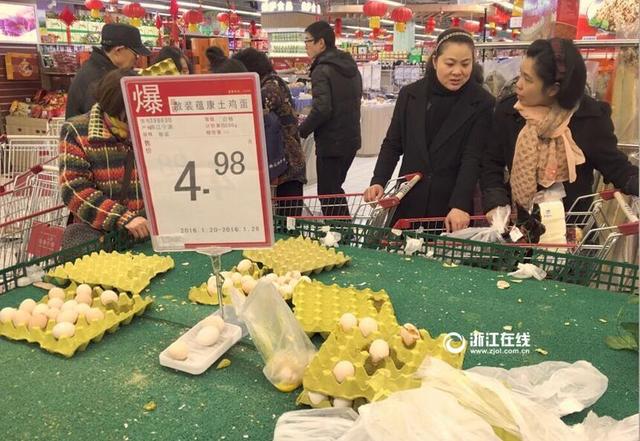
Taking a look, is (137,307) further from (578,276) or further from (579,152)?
(579,152)

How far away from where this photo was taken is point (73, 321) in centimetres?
147

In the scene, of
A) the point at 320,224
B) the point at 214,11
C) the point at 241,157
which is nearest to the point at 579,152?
the point at 320,224

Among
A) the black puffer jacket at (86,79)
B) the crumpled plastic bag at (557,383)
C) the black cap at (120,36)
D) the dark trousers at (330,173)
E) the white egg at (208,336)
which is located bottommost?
the dark trousers at (330,173)

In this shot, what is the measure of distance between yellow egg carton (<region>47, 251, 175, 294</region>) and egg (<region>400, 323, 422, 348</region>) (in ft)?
2.64

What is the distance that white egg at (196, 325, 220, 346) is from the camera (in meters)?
1.38

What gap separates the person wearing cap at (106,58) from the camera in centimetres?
399

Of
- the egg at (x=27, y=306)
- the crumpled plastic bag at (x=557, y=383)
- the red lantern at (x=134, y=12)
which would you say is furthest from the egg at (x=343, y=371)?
the red lantern at (x=134, y=12)

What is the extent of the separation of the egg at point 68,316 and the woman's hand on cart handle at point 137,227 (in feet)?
2.22

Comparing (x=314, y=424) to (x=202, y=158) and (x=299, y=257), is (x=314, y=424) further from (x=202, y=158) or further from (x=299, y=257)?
(x=299, y=257)

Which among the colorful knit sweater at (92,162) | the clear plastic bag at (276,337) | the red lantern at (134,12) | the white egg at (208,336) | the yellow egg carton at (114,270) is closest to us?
the clear plastic bag at (276,337)

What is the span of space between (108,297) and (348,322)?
2.12 feet

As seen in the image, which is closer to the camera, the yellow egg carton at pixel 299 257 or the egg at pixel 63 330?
the egg at pixel 63 330

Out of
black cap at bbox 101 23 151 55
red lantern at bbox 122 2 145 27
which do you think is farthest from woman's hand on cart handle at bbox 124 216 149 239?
red lantern at bbox 122 2 145 27

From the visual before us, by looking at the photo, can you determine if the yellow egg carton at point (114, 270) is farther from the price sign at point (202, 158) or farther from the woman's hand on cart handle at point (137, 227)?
the price sign at point (202, 158)
